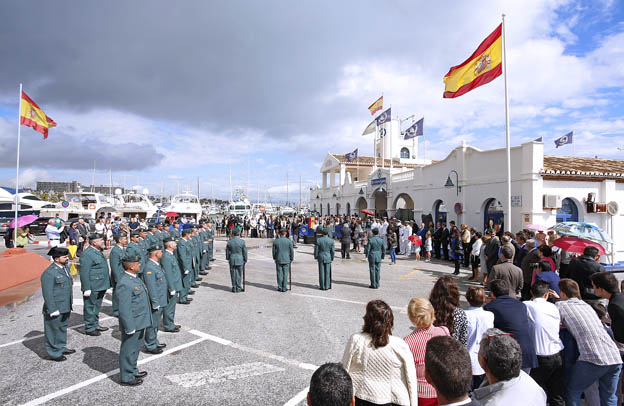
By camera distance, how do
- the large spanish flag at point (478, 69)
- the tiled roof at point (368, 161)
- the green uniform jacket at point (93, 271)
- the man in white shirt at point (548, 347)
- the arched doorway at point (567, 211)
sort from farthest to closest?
the tiled roof at point (368, 161) < the arched doorway at point (567, 211) < the large spanish flag at point (478, 69) < the green uniform jacket at point (93, 271) < the man in white shirt at point (548, 347)

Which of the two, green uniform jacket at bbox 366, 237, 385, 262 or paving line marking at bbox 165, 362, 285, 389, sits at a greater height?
green uniform jacket at bbox 366, 237, 385, 262

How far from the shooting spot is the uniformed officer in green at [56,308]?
5.34m

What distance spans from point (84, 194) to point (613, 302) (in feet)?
116

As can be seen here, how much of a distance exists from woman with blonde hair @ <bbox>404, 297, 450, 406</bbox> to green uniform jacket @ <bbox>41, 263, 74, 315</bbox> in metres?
5.42

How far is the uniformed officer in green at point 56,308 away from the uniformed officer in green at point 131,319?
4.92 feet

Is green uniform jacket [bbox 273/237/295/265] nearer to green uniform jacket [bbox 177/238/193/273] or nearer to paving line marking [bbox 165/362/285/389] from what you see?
green uniform jacket [bbox 177/238/193/273]

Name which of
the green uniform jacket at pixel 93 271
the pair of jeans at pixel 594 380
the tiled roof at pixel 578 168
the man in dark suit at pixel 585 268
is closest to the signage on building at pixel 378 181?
the tiled roof at pixel 578 168

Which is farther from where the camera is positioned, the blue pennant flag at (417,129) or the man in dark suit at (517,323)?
the blue pennant flag at (417,129)

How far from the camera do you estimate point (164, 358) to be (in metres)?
5.43

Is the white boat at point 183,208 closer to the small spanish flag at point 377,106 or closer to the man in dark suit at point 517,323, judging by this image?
the small spanish flag at point 377,106

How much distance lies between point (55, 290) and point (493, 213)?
16.6 metres

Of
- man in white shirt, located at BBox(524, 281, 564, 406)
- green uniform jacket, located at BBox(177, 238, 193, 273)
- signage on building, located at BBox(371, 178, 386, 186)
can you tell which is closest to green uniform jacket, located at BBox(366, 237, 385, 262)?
green uniform jacket, located at BBox(177, 238, 193, 273)

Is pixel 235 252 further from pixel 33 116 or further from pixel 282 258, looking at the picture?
pixel 33 116

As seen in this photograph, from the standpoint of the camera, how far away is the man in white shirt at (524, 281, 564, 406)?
3711mm
